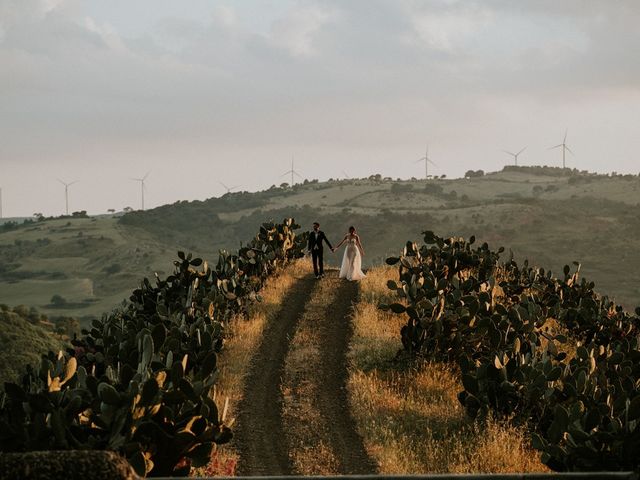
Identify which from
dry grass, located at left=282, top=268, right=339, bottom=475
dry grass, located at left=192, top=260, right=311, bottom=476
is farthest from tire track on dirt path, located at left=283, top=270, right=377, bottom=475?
dry grass, located at left=192, top=260, right=311, bottom=476

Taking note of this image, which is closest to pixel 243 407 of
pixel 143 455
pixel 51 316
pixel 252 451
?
pixel 252 451

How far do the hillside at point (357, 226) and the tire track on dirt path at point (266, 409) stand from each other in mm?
83756

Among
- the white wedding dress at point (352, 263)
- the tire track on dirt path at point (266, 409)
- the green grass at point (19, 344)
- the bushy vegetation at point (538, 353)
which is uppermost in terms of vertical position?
the white wedding dress at point (352, 263)

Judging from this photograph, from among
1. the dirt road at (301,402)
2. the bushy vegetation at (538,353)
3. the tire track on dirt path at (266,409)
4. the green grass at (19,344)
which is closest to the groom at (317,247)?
the bushy vegetation at (538,353)

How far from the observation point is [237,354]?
18781mm

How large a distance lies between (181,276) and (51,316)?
9870 centimetres

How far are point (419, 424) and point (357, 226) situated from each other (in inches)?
5261

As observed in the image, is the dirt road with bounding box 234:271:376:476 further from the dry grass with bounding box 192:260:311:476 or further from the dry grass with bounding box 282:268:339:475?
the dry grass with bounding box 192:260:311:476

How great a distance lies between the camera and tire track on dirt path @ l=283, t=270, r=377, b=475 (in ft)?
41.4

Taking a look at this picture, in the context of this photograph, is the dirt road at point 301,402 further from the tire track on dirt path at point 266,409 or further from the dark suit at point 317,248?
the dark suit at point 317,248

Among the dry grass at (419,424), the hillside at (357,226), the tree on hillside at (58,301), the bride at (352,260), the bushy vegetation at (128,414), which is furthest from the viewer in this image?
the tree on hillside at (58,301)

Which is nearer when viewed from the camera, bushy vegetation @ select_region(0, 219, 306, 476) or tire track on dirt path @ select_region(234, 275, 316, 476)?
bushy vegetation @ select_region(0, 219, 306, 476)

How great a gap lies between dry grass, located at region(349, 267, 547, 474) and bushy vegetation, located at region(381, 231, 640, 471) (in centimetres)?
55

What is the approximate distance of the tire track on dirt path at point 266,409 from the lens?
12.6 meters
